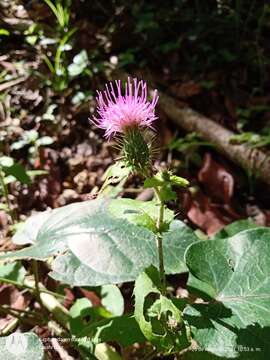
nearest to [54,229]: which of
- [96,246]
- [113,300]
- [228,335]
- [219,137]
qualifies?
[96,246]

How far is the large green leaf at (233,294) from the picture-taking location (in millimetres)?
1008

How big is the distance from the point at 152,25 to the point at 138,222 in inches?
71.7

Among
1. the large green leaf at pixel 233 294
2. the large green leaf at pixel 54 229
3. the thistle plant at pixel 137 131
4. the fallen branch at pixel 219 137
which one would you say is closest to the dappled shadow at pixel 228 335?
the large green leaf at pixel 233 294

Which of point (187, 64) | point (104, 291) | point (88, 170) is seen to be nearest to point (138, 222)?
point (104, 291)

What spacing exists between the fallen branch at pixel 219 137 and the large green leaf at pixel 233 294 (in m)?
0.75

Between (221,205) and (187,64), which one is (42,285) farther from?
(187,64)

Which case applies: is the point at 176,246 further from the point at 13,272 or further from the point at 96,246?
the point at 13,272

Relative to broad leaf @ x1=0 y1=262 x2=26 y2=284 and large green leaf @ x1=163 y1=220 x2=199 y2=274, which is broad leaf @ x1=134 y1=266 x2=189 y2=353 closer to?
large green leaf @ x1=163 y1=220 x2=199 y2=274

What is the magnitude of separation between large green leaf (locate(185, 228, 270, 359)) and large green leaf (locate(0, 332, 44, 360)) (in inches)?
12.7

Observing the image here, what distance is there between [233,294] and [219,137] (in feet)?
3.44

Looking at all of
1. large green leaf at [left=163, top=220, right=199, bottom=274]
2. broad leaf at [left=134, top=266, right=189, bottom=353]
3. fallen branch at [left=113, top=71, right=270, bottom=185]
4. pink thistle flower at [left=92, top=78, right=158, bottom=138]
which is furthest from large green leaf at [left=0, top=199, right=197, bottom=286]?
fallen branch at [left=113, top=71, right=270, bottom=185]

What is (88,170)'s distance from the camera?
6.76ft

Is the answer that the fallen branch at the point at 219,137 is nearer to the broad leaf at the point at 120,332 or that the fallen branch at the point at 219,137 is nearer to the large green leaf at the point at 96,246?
the large green leaf at the point at 96,246

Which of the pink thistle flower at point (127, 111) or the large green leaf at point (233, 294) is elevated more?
the pink thistle flower at point (127, 111)
